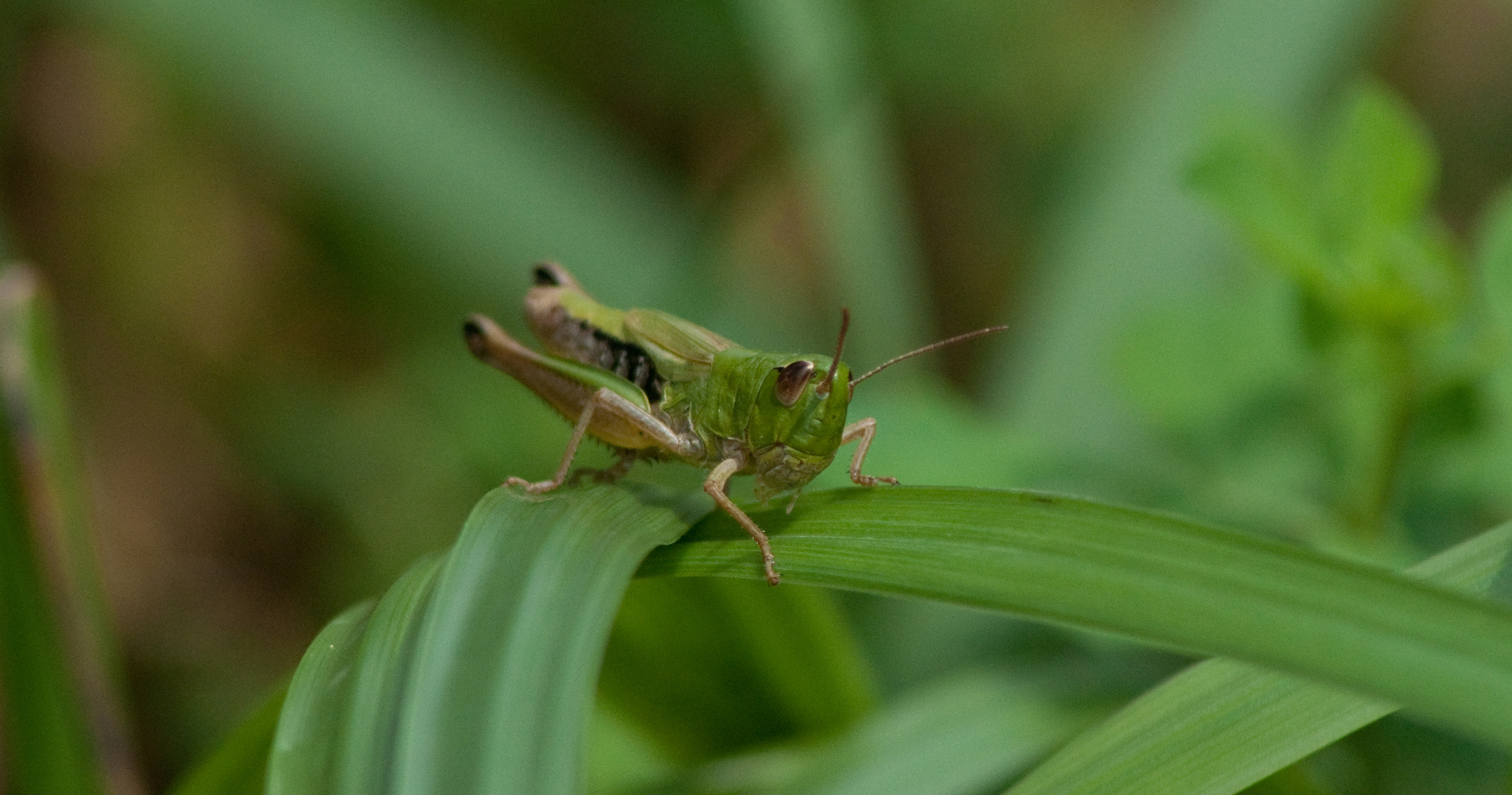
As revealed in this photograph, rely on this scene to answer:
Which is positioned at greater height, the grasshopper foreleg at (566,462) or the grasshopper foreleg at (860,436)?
the grasshopper foreleg at (860,436)

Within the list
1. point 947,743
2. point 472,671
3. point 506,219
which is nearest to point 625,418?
point 947,743

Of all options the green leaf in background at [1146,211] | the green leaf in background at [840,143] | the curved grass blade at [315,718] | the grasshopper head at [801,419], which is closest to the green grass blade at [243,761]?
the curved grass blade at [315,718]

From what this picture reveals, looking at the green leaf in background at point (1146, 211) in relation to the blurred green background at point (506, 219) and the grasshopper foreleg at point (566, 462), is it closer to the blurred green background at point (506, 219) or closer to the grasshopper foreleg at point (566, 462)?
the blurred green background at point (506, 219)

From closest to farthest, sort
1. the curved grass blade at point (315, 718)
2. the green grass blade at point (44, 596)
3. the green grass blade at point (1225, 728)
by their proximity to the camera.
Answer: the curved grass blade at point (315, 718)
the green grass blade at point (1225, 728)
the green grass blade at point (44, 596)

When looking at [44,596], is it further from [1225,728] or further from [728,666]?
[1225,728]

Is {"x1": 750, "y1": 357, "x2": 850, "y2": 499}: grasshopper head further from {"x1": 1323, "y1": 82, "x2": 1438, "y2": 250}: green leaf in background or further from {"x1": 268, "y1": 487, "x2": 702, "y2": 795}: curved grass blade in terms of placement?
{"x1": 1323, "y1": 82, "x2": 1438, "y2": 250}: green leaf in background

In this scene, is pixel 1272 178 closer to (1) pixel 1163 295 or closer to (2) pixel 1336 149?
(2) pixel 1336 149
